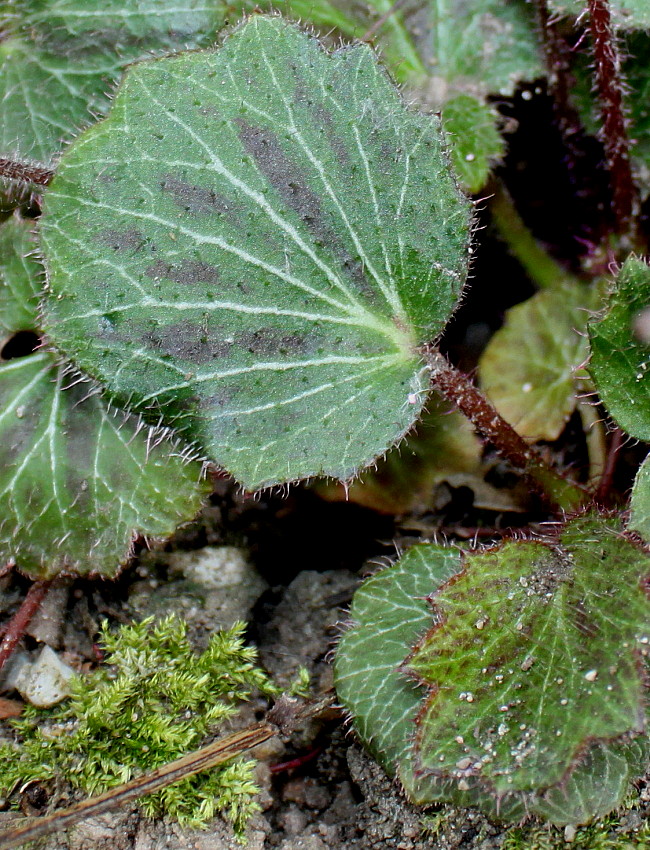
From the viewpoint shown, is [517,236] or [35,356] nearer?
[35,356]

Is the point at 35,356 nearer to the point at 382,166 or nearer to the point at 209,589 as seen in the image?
the point at 209,589

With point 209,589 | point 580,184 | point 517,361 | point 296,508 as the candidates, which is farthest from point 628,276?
point 209,589

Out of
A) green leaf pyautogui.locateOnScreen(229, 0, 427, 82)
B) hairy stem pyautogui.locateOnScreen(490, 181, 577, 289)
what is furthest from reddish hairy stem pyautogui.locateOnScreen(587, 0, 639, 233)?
green leaf pyautogui.locateOnScreen(229, 0, 427, 82)

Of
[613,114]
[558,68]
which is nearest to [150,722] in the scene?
[613,114]

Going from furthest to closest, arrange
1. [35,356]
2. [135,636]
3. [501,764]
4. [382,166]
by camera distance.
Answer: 1. [35,356]
2. [135,636]
3. [382,166]
4. [501,764]

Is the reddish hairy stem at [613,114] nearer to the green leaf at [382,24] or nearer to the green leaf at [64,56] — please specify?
the green leaf at [382,24]

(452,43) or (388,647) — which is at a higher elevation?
(452,43)

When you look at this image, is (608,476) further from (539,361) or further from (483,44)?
(483,44)

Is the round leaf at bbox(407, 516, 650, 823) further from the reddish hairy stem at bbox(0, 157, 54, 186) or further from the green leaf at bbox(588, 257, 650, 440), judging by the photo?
the reddish hairy stem at bbox(0, 157, 54, 186)
